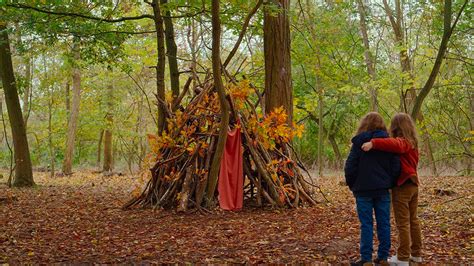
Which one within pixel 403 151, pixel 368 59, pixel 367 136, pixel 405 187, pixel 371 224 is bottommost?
pixel 371 224

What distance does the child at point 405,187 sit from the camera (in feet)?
12.7

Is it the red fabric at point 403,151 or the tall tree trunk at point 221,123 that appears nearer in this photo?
the red fabric at point 403,151

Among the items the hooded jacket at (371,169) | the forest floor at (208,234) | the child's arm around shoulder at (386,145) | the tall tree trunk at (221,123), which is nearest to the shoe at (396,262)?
the forest floor at (208,234)

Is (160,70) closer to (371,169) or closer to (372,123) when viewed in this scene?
(372,123)

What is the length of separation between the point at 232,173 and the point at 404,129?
140 inches

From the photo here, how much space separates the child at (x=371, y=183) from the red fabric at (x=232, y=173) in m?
3.27

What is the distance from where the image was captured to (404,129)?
405 centimetres

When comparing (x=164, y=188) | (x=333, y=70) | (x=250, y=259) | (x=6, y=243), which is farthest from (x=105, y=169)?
(x=250, y=259)

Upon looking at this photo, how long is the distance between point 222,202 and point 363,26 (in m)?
11.1

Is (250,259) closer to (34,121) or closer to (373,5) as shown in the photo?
(373,5)

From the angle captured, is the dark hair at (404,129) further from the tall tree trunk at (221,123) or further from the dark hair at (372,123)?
the tall tree trunk at (221,123)

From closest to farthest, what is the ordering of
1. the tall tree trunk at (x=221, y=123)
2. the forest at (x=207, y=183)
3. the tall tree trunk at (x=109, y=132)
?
the forest at (x=207, y=183), the tall tree trunk at (x=221, y=123), the tall tree trunk at (x=109, y=132)

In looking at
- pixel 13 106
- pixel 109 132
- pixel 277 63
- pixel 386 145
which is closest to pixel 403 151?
pixel 386 145

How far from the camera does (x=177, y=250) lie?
4727 millimetres
